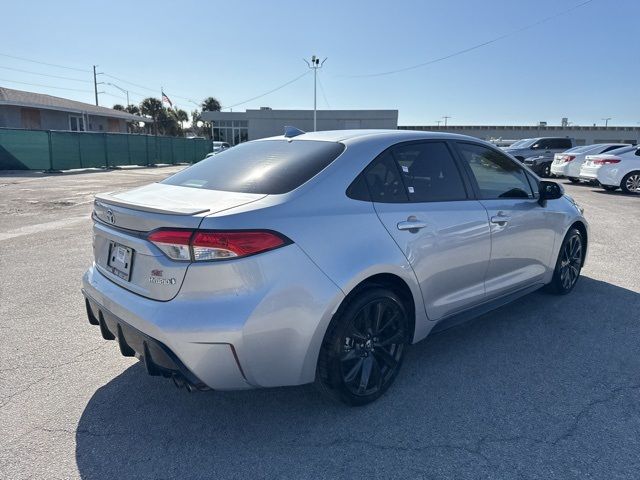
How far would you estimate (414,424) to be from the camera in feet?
8.99

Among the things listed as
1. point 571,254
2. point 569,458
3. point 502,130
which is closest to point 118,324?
point 569,458

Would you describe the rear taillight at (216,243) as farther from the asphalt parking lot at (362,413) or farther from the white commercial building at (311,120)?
the white commercial building at (311,120)

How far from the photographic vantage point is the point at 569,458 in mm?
2439

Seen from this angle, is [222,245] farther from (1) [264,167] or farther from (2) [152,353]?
(1) [264,167]

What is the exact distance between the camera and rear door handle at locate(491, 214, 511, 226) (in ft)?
12.0

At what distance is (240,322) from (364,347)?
92 centimetres

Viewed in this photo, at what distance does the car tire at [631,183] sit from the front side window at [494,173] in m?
13.0

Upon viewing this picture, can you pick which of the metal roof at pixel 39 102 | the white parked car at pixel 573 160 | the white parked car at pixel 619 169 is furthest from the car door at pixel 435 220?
the metal roof at pixel 39 102

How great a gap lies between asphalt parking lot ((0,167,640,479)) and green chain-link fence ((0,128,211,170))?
808 inches

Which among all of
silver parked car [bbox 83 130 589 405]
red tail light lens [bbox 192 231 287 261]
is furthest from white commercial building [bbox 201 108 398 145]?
red tail light lens [bbox 192 231 287 261]

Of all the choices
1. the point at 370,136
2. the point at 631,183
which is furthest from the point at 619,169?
the point at 370,136

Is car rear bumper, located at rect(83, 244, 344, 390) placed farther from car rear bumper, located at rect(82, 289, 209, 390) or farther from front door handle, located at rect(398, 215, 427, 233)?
front door handle, located at rect(398, 215, 427, 233)

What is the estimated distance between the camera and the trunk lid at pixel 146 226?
7.82 ft

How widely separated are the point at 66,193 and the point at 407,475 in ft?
47.7
